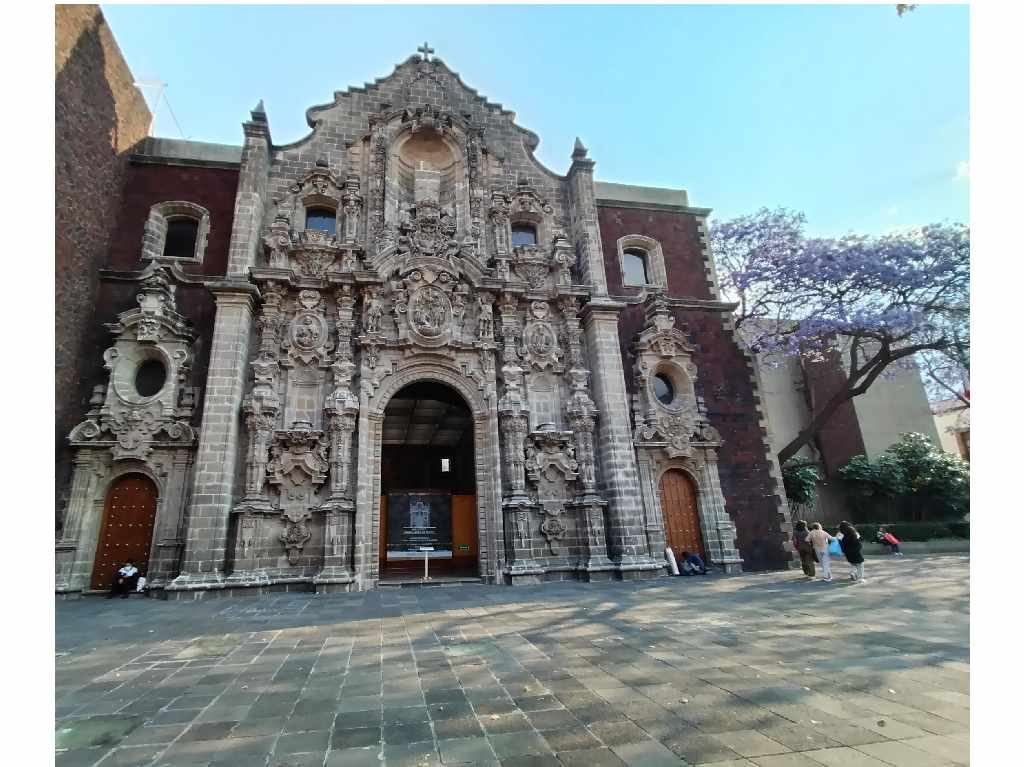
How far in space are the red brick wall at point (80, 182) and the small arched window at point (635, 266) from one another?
54.9ft

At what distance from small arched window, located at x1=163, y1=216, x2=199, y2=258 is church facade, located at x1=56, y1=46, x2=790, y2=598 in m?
0.07

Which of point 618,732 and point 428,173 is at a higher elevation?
point 428,173

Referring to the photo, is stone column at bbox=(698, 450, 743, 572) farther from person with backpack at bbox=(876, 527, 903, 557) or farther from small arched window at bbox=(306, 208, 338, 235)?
small arched window at bbox=(306, 208, 338, 235)

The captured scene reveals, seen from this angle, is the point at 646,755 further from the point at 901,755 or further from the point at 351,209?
the point at 351,209

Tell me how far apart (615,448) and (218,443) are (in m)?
10.6

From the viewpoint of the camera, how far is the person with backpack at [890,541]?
20.0m

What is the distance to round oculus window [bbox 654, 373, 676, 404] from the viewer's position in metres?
16.8

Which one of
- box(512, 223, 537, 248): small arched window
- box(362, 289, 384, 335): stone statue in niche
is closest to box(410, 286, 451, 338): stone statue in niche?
box(362, 289, 384, 335): stone statue in niche

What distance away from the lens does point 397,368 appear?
14484mm

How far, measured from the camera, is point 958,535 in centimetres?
2208

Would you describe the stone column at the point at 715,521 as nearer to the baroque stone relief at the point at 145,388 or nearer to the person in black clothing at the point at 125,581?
the baroque stone relief at the point at 145,388

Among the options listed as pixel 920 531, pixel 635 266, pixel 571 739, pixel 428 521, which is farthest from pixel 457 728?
pixel 920 531

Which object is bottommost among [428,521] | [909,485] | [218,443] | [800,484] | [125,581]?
[125,581]
